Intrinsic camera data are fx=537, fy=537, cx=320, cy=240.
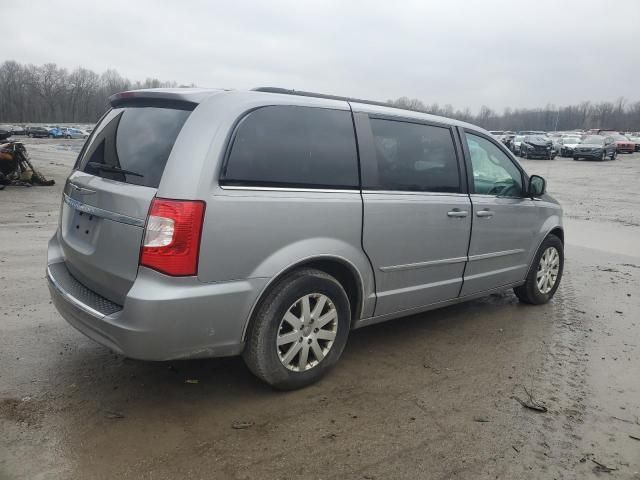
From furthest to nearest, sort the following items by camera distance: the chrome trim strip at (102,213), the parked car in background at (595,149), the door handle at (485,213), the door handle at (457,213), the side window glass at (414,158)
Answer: the parked car in background at (595,149) → the door handle at (485,213) → the door handle at (457,213) → the side window glass at (414,158) → the chrome trim strip at (102,213)

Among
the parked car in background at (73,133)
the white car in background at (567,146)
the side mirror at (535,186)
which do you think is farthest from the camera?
the parked car in background at (73,133)

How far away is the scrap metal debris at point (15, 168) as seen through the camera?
14023 mm

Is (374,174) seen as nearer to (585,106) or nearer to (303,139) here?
(303,139)

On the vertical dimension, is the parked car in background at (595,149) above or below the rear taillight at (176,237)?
above

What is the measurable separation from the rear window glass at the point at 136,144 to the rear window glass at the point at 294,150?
1.28 ft

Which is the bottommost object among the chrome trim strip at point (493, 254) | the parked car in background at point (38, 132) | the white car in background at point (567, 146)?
the parked car in background at point (38, 132)

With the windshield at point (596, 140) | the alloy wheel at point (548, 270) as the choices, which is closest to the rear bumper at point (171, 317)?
the alloy wheel at point (548, 270)

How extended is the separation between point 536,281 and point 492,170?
55.6 inches

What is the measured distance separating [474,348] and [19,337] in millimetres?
3619

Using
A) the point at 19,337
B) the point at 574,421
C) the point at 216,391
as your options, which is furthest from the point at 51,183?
the point at 574,421

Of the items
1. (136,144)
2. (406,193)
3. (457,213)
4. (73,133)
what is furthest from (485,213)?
(73,133)

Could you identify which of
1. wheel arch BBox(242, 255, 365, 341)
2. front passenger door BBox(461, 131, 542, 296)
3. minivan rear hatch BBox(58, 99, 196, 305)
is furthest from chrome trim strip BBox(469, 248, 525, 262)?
minivan rear hatch BBox(58, 99, 196, 305)

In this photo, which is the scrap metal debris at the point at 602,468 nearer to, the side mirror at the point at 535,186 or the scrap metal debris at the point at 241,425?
the scrap metal debris at the point at 241,425

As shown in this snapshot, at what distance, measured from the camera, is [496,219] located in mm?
4801
